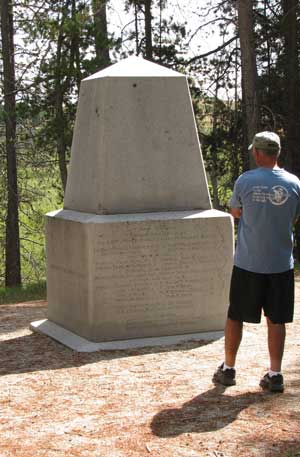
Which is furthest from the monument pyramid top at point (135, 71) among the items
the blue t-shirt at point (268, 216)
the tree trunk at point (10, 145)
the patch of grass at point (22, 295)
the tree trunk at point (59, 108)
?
the tree trunk at point (10, 145)

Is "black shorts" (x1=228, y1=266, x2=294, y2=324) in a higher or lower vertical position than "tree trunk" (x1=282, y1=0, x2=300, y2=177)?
lower

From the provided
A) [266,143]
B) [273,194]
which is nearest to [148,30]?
[266,143]

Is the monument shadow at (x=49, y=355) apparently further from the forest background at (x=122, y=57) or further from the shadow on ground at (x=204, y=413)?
the forest background at (x=122, y=57)

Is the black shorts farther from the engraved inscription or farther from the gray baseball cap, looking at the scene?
the engraved inscription

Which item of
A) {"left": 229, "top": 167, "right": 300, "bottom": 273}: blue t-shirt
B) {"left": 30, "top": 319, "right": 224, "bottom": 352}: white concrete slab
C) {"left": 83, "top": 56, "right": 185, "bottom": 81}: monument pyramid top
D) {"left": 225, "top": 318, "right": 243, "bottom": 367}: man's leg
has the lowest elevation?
{"left": 30, "top": 319, "right": 224, "bottom": 352}: white concrete slab

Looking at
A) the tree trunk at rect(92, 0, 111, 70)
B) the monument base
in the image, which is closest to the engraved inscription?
the monument base

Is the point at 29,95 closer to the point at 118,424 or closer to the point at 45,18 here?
the point at 45,18

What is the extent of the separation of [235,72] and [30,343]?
11774 mm

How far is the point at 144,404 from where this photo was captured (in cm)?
521

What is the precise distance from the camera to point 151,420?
488 centimetres

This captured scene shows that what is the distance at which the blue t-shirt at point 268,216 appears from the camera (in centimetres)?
525

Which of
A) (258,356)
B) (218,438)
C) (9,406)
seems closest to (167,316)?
(258,356)

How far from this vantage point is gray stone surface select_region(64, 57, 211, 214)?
23.6 feet

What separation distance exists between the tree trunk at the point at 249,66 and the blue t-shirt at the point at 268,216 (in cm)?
1033
